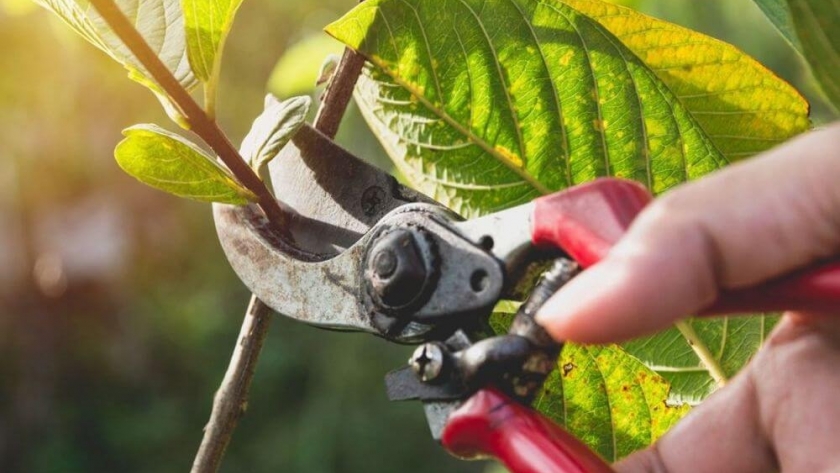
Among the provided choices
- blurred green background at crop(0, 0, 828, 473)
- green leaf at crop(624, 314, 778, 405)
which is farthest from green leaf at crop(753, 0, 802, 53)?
blurred green background at crop(0, 0, 828, 473)

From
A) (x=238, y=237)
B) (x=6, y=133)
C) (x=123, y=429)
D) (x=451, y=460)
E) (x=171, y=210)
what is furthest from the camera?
(x=171, y=210)

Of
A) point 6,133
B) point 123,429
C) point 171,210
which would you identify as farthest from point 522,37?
point 171,210

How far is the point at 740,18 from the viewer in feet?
17.2

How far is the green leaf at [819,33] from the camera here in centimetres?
79

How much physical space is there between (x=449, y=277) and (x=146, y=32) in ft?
1.25

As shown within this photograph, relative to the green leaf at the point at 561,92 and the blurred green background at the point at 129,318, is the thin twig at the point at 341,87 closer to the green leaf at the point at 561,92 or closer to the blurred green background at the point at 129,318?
the green leaf at the point at 561,92

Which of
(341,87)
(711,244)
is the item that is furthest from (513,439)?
(341,87)

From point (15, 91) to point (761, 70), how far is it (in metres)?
6.28

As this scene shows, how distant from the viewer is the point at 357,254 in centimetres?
95

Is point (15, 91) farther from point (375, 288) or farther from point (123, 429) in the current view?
point (375, 288)

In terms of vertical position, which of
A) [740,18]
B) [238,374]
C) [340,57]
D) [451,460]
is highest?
[340,57]

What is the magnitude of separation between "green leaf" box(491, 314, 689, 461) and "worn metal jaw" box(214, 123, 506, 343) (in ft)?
0.57

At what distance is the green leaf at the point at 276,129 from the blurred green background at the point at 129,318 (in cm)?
362

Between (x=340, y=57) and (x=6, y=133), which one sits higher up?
(x=340, y=57)
